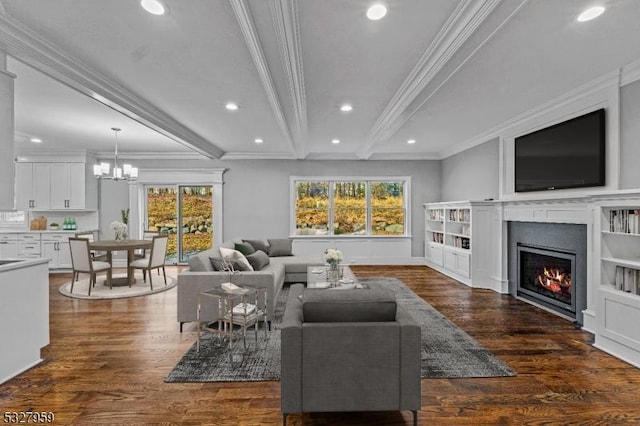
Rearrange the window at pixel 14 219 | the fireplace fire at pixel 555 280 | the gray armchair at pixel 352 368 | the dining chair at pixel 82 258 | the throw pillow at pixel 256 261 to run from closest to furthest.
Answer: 1. the gray armchair at pixel 352 368
2. the fireplace fire at pixel 555 280
3. the throw pillow at pixel 256 261
4. the dining chair at pixel 82 258
5. the window at pixel 14 219

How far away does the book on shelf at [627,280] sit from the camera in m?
3.10

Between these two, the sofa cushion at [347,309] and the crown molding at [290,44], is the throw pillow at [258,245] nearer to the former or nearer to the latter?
the crown molding at [290,44]

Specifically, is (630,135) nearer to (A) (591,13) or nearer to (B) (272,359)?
(A) (591,13)

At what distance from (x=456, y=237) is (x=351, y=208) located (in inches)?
101

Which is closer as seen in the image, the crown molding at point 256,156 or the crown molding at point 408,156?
the crown molding at point 256,156

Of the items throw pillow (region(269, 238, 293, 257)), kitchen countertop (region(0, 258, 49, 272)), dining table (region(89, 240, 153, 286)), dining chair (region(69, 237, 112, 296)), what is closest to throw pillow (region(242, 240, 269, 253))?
throw pillow (region(269, 238, 293, 257))

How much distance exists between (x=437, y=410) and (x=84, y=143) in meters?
7.59

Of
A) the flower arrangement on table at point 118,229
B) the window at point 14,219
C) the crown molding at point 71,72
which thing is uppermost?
the crown molding at point 71,72

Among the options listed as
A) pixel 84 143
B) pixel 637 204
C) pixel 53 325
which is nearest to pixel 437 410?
pixel 637 204

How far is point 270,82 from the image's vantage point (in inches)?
133

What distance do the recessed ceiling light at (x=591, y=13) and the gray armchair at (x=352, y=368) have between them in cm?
250

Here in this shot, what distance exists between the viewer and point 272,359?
9.75 ft

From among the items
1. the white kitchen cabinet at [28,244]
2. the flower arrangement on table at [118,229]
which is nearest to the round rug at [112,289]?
the flower arrangement on table at [118,229]

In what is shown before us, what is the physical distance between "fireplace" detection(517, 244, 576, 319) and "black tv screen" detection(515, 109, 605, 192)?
93cm
